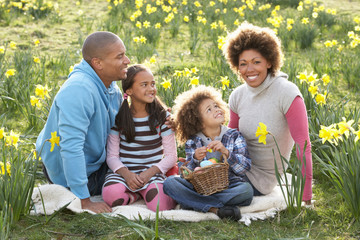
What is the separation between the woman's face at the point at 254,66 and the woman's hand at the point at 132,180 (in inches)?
38.6

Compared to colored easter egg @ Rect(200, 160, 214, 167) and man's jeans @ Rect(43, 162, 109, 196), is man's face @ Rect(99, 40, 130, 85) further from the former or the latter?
colored easter egg @ Rect(200, 160, 214, 167)

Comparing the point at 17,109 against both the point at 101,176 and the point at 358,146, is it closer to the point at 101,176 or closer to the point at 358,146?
the point at 101,176

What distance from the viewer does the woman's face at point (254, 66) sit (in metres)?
2.93

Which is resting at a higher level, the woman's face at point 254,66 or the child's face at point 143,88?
the woman's face at point 254,66

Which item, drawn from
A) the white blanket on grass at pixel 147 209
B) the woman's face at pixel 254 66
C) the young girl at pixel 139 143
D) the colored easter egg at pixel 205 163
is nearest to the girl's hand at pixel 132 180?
the young girl at pixel 139 143

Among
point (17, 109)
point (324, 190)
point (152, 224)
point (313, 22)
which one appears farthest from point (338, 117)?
point (313, 22)

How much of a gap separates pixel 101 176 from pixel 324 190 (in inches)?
63.0

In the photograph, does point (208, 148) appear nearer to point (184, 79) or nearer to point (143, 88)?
point (143, 88)

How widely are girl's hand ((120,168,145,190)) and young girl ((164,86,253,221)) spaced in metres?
0.19

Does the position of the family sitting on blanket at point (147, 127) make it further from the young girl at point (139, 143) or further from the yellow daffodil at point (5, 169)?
the yellow daffodil at point (5, 169)

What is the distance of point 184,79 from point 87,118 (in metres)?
1.49

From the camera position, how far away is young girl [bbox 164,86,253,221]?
2.79 meters

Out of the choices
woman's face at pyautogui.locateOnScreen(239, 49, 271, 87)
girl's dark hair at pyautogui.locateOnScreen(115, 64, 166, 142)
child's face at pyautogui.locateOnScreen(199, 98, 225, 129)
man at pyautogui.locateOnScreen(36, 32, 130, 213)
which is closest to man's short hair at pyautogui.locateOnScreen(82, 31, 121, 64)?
man at pyautogui.locateOnScreen(36, 32, 130, 213)

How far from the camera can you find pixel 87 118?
288 centimetres
